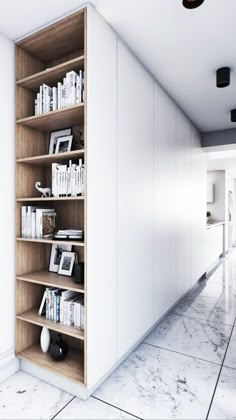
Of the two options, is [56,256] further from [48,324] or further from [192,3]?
[192,3]

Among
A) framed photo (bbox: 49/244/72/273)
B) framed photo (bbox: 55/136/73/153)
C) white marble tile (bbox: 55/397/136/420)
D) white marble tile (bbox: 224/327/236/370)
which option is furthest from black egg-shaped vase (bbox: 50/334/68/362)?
framed photo (bbox: 55/136/73/153)

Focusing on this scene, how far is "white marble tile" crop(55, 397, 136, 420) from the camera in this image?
152 cm

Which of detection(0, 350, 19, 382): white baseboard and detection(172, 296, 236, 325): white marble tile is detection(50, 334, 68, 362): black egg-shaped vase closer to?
detection(0, 350, 19, 382): white baseboard

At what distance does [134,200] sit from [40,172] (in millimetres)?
836

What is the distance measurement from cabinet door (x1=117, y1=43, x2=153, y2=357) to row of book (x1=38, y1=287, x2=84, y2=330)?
0.32 m

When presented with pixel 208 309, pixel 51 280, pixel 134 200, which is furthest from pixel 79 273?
pixel 208 309

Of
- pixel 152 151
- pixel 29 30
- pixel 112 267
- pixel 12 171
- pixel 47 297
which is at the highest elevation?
pixel 29 30

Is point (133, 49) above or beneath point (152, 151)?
above

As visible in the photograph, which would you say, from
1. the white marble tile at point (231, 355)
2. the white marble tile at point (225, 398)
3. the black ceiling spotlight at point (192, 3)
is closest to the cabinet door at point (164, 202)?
the white marble tile at point (231, 355)

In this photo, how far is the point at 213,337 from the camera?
2.51 metres

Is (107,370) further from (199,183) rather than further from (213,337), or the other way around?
(199,183)

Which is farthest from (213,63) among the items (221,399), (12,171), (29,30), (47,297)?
(221,399)

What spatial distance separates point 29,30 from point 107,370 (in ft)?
8.06

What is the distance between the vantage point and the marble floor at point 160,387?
1562 mm
